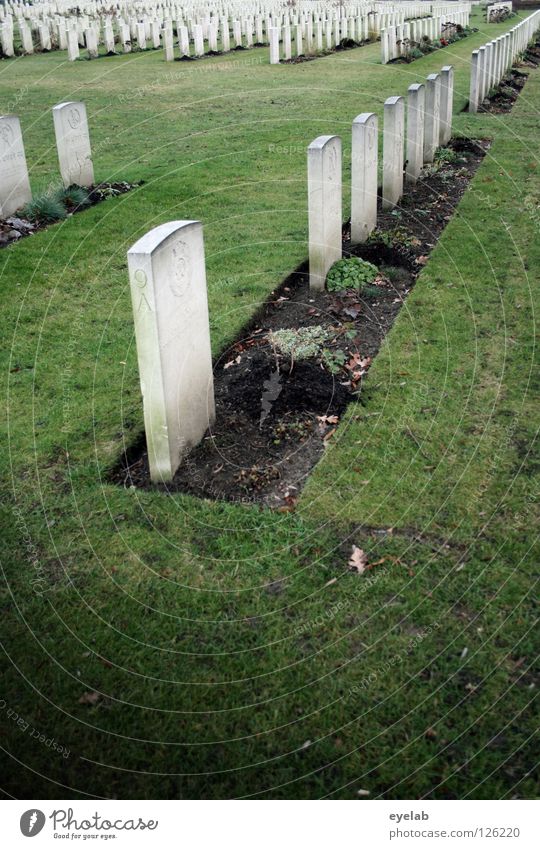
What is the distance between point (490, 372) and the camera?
22.0 ft

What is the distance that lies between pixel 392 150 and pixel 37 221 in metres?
4.67

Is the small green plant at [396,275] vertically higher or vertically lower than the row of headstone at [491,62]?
lower

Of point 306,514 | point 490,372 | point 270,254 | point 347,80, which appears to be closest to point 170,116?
point 347,80

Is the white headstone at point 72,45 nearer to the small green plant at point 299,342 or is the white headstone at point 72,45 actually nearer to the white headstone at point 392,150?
the white headstone at point 392,150

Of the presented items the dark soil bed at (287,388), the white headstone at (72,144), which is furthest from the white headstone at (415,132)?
the white headstone at (72,144)

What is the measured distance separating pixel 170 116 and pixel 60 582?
14637mm

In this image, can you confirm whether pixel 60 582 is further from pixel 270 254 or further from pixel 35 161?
pixel 35 161

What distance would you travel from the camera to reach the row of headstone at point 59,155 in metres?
10.5

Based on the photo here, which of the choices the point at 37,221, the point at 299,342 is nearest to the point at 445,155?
the point at 37,221

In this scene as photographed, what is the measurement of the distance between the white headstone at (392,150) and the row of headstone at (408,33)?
46.0 ft

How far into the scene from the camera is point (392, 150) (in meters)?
10.4

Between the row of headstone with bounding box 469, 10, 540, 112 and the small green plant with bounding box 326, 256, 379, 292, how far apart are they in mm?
10490

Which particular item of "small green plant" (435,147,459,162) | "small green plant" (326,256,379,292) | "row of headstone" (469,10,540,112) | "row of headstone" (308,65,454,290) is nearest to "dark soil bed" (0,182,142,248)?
"row of headstone" (308,65,454,290)
